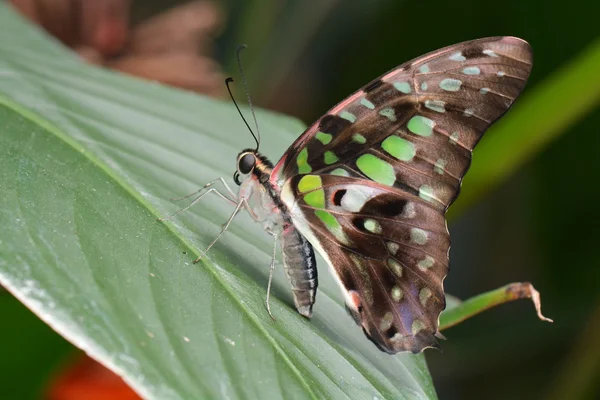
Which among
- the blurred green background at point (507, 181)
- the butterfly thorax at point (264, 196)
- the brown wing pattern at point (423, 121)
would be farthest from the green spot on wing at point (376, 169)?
the blurred green background at point (507, 181)

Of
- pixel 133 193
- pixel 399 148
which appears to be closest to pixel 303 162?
pixel 399 148

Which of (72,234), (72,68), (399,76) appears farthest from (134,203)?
(72,68)

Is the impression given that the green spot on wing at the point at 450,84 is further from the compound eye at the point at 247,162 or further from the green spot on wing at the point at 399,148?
the compound eye at the point at 247,162

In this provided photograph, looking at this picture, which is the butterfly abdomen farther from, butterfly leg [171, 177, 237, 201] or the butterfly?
butterfly leg [171, 177, 237, 201]

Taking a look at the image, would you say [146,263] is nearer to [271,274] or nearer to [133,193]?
[133,193]

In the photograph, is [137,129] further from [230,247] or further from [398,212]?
[398,212]

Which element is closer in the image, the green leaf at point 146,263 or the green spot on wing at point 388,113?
the green leaf at point 146,263

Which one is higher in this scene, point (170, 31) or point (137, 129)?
point (137, 129)

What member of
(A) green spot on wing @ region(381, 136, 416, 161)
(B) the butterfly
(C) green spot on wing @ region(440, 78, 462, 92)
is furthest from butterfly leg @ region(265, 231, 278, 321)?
(C) green spot on wing @ region(440, 78, 462, 92)
